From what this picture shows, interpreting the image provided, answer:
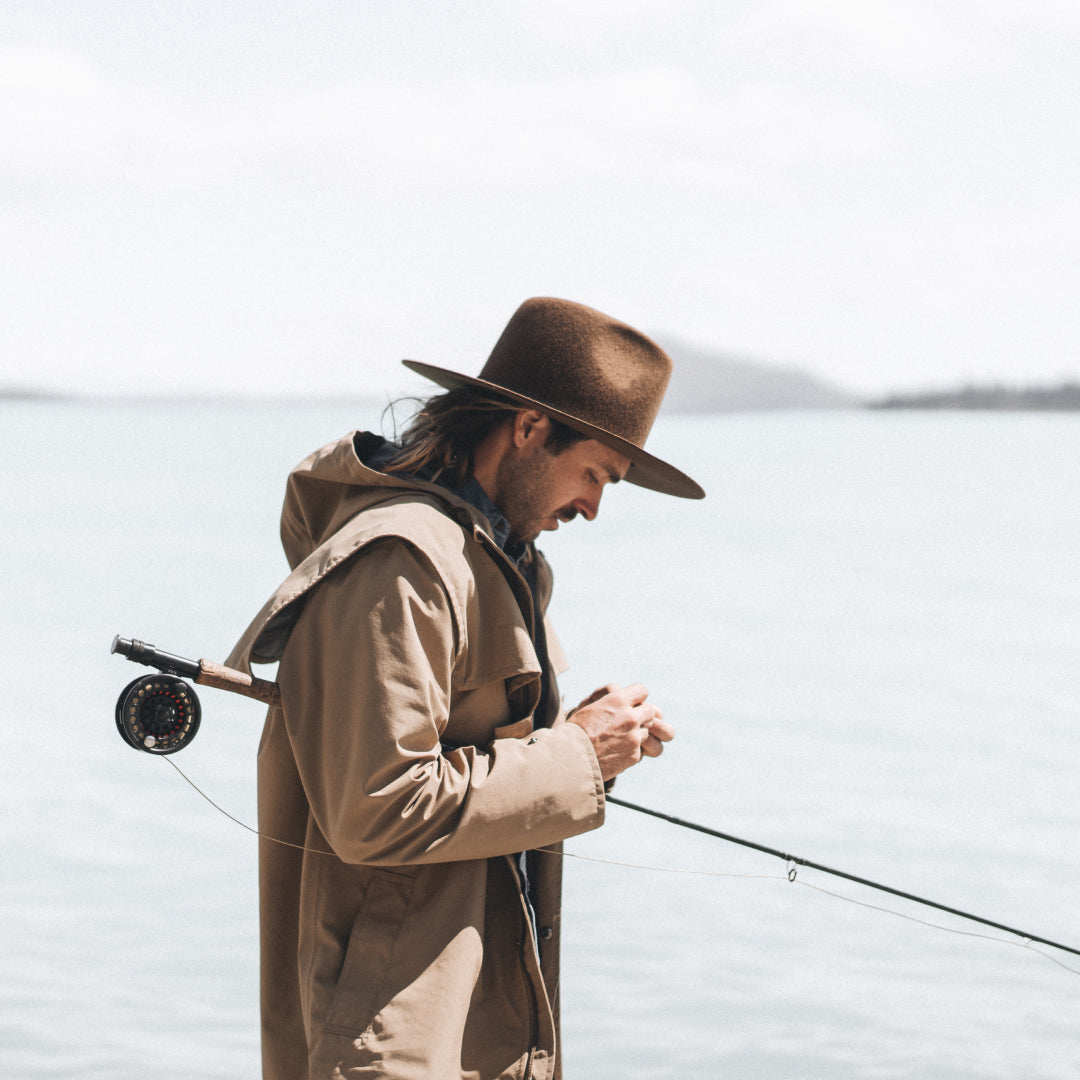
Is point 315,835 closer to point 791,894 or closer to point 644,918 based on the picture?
point 644,918

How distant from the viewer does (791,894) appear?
10023 millimetres

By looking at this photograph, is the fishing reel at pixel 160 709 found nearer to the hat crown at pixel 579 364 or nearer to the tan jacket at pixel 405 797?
the tan jacket at pixel 405 797

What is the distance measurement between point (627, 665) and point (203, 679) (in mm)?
15118

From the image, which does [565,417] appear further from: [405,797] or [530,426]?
[405,797]

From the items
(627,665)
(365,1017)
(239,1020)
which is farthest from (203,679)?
(627,665)

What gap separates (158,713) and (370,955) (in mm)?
422

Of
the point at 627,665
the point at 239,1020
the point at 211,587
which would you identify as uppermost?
the point at 211,587

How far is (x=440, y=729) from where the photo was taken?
1.91 metres

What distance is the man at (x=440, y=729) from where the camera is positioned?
1865 millimetres

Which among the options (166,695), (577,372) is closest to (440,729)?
(166,695)

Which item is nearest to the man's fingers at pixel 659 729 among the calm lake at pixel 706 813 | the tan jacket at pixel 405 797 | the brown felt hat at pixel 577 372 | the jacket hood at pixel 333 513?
the tan jacket at pixel 405 797

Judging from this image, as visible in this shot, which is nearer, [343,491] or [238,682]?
[238,682]

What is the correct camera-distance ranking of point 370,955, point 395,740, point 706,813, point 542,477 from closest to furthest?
point 395,740 → point 370,955 → point 542,477 → point 706,813

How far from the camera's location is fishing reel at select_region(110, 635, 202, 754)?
1.98 m
